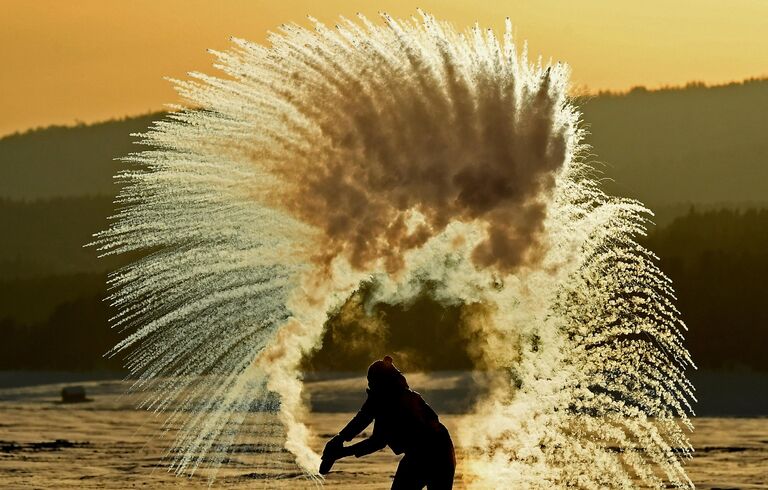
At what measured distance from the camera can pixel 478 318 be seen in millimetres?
25672

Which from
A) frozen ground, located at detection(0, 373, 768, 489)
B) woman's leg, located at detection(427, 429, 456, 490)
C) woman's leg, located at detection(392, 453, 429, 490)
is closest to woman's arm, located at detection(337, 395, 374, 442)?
woman's leg, located at detection(392, 453, 429, 490)


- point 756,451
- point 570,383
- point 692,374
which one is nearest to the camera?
point 570,383

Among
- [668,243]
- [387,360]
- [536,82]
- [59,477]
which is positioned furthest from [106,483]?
[668,243]

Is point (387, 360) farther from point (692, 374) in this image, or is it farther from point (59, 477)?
point (692, 374)

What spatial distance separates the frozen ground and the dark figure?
33.0 feet

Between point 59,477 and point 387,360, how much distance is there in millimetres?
22046

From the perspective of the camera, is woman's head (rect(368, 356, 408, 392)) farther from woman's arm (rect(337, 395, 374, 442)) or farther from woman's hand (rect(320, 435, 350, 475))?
woman's hand (rect(320, 435, 350, 475))

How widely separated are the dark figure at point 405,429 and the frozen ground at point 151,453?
10049 mm

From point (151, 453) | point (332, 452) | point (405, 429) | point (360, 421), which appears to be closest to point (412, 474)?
point (405, 429)

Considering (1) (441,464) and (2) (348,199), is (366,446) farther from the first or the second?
(2) (348,199)

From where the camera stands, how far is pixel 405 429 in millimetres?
16719

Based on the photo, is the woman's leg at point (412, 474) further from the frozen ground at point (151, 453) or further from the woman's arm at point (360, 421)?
the frozen ground at point (151, 453)

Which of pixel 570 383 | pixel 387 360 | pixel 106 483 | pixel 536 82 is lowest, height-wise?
pixel 106 483

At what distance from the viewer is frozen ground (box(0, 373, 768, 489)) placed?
3594 cm
